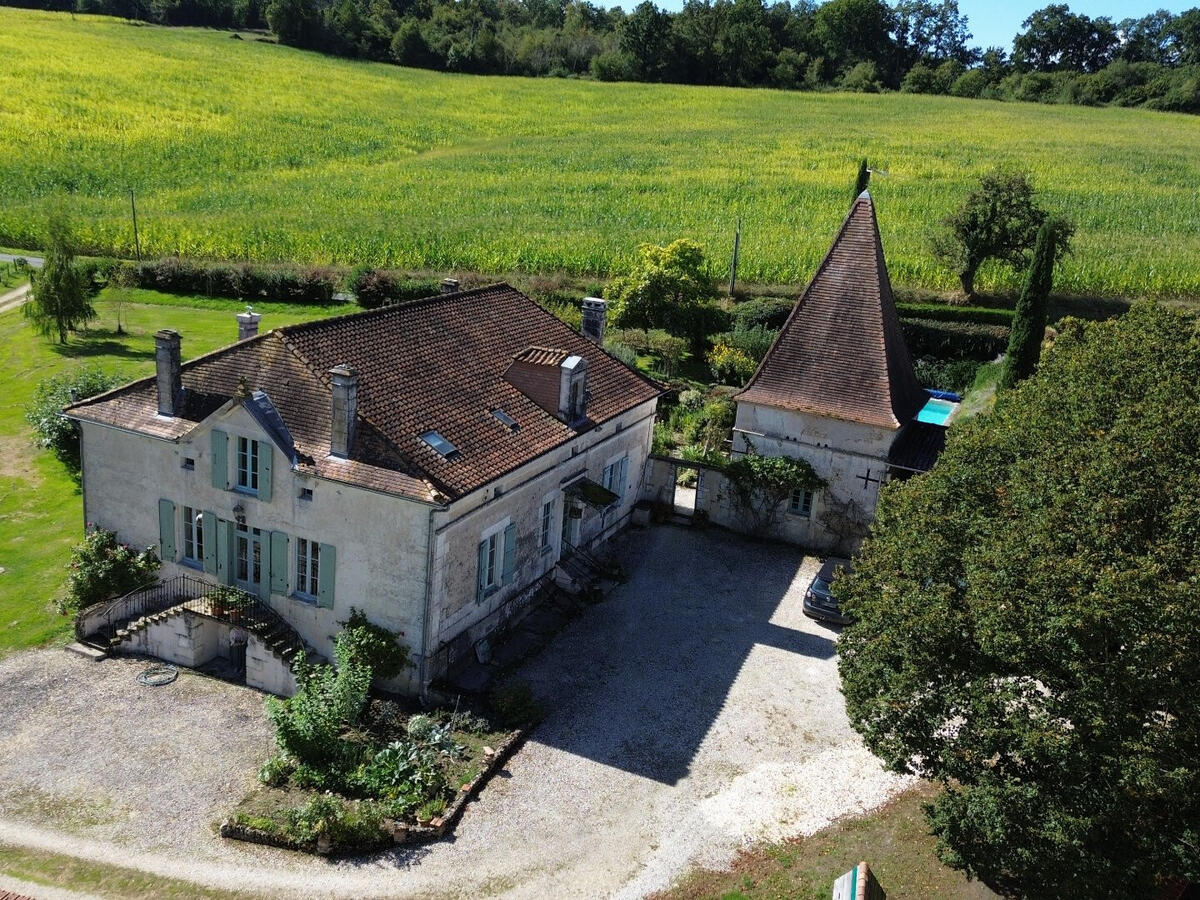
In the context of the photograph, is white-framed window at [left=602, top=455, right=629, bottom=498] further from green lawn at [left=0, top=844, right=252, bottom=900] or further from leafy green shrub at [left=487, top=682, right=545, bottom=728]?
green lawn at [left=0, top=844, right=252, bottom=900]

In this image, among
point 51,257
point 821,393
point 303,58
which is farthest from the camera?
point 303,58

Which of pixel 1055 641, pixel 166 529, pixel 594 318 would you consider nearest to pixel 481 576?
pixel 166 529

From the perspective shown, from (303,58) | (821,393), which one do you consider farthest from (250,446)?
(303,58)

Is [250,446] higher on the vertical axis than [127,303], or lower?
higher

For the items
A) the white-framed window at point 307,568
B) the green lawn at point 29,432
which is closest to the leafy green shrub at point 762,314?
the green lawn at point 29,432

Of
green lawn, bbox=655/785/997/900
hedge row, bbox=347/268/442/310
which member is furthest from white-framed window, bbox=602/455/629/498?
hedge row, bbox=347/268/442/310

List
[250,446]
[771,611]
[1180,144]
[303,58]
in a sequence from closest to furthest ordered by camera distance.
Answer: [250,446] < [771,611] < [1180,144] < [303,58]

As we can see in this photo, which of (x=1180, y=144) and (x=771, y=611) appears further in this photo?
(x=1180, y=144)

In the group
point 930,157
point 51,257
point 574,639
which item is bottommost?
point 574,639

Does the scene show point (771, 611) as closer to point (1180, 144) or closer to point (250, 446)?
point (250, 446)
